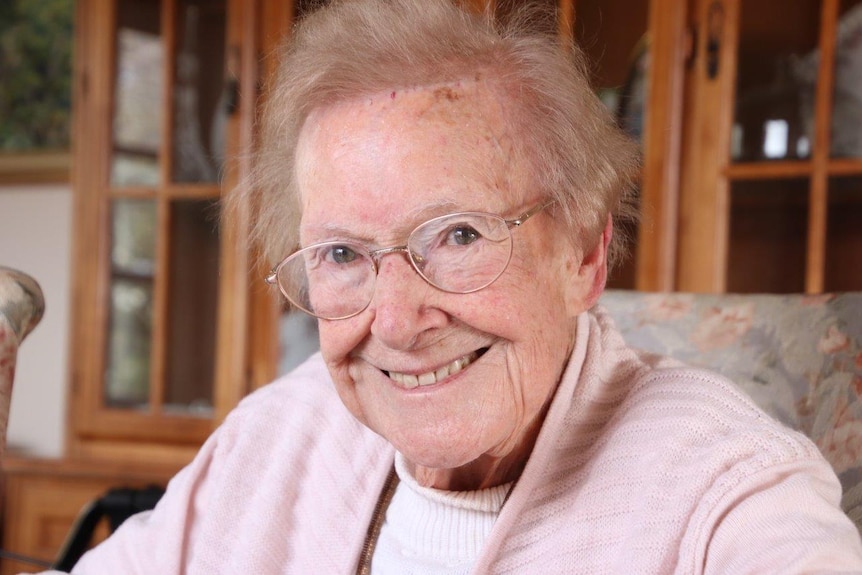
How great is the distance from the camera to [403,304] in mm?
966

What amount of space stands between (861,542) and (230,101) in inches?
82.4

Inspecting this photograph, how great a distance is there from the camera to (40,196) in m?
3.23

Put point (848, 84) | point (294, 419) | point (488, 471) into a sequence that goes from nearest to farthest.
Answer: point (488, 471)
point (294, 419)
point (848, 84)

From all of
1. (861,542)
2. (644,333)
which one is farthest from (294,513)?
(861,542)

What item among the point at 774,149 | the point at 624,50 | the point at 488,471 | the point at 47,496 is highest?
the point at 624,50

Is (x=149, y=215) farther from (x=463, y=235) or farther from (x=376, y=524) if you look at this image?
(x=463, y=235)

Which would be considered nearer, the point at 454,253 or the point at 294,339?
the point at 454,253

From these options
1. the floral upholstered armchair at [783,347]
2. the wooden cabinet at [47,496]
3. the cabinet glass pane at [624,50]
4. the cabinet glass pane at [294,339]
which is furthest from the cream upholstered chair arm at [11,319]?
the wooden cabinet at [47,496]

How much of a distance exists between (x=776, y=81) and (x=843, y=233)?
1.20 feet

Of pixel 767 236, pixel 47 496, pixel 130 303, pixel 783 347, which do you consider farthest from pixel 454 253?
pixel 47 496

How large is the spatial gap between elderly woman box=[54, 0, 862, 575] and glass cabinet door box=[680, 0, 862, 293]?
1.06 meters

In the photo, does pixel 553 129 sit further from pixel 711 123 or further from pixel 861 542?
pixel 711 123

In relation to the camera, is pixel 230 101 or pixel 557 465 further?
pixel 230 101

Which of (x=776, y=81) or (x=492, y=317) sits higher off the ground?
(x=776, y=81)
